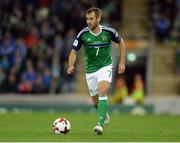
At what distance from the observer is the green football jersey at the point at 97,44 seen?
1658cm

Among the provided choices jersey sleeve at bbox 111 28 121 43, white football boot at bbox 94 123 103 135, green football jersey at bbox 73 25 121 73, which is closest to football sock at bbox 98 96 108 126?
white football boot at bbox 94 123 103 135

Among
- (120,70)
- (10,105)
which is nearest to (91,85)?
(120,70)

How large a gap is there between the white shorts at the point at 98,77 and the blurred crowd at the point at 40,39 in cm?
1437

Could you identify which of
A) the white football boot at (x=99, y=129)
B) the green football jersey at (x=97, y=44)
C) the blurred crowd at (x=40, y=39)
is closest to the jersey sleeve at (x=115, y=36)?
the green football jersey at (x=97, y=44)

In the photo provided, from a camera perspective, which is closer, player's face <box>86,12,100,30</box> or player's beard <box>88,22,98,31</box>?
player's face <box>86,12,100,30</box>

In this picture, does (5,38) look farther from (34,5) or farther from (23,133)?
(23,133)

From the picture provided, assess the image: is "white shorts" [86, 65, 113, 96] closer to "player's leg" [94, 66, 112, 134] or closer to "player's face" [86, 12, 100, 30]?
"player's leg" [94, 66, 112, 134]

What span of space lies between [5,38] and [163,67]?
21.5ft

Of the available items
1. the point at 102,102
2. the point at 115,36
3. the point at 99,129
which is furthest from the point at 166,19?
the point at 99,129

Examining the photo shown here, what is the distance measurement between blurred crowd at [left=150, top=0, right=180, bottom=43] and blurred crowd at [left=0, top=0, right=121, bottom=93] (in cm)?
155

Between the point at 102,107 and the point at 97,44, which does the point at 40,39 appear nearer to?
the point at 97,44

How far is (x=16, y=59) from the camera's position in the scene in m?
32.2

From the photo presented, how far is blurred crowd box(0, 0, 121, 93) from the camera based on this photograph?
31656mm

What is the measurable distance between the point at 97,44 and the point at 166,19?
18.1m
